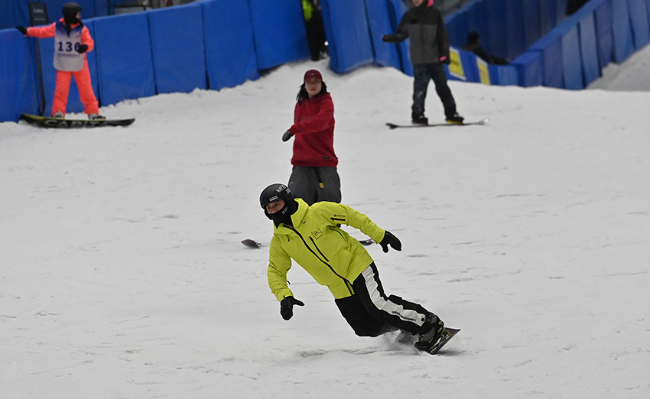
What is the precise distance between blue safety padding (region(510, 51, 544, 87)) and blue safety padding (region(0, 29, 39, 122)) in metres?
12.7

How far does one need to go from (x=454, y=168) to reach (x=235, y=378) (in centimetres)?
587

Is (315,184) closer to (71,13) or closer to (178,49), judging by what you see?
(71,13)

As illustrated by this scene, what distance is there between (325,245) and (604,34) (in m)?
19.9

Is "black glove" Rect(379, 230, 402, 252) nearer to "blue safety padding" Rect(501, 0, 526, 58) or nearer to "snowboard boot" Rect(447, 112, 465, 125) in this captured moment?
"snowboard boot" Rect(447, 112, 465, 125)

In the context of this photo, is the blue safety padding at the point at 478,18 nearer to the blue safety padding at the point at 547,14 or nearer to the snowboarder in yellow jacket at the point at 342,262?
the blue safety padding at the point at 547,14

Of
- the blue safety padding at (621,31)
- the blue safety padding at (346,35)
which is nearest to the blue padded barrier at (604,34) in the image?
the blue safety padding at (621,31)

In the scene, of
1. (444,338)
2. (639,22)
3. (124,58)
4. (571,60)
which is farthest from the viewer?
(639,22)

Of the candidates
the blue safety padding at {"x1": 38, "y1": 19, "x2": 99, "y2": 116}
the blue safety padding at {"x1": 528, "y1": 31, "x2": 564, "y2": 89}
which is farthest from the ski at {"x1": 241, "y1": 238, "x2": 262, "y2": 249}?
the blue safety padding at {"x1": 528, "y1": 31, "x2": 564, "y2": 89}

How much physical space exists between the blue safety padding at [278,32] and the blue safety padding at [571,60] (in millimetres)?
9078

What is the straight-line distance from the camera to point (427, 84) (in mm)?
11188

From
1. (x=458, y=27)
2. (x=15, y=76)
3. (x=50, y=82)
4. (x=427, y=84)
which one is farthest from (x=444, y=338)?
(x=458, y=27)

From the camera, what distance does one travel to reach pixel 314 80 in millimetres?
5930

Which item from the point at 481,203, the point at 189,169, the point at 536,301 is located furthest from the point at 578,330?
the point at 189,169

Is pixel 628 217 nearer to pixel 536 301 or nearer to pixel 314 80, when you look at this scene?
pixel 536 301
